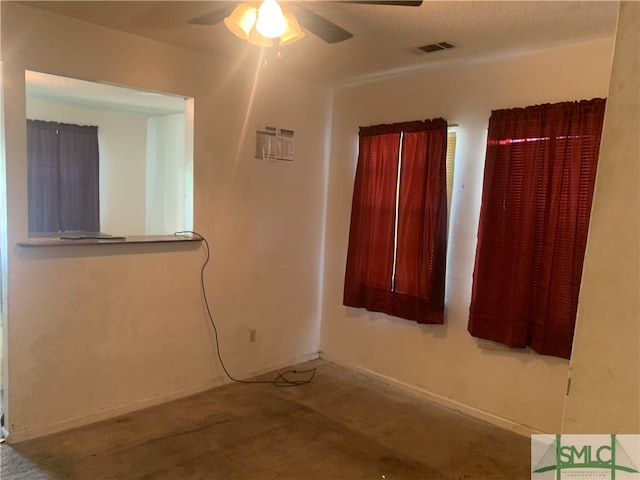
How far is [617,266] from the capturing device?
0.79m

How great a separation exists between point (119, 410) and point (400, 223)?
2.31 m

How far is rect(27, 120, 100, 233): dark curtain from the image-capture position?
17.0ft

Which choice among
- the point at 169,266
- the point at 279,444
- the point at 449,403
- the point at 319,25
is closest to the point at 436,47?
the point at 319,25

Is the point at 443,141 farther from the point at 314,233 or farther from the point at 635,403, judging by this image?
the point at 635,403

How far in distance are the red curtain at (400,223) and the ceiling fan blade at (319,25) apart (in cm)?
130

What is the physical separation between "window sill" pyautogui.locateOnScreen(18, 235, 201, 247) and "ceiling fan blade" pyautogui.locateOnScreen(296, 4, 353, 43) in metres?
1.70

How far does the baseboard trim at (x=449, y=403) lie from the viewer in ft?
9.74

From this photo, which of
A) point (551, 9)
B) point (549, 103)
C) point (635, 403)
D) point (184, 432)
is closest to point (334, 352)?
point (184, 432)

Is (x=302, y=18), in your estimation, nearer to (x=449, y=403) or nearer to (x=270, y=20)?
(x=270, y=20)

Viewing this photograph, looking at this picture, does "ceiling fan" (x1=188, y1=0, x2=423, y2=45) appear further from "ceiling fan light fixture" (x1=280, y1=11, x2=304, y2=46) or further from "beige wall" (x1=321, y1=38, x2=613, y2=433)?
"beige wall" (x1=321, y1=38, x2=613, y2=433)

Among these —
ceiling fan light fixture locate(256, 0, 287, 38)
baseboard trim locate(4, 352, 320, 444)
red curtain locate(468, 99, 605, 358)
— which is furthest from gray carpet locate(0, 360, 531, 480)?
ceiling fan light fixture locate(256, 0, 287, 38)

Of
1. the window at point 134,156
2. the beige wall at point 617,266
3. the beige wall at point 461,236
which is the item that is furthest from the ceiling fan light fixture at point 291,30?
the window at point 134,156

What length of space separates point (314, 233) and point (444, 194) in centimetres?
130

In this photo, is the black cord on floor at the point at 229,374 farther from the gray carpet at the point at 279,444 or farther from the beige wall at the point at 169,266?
the gray carpet at the point at 279,444
